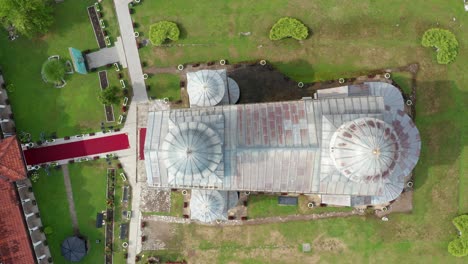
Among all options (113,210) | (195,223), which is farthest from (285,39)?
(113,210)

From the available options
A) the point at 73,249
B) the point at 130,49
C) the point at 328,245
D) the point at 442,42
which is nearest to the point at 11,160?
the point at 73,249

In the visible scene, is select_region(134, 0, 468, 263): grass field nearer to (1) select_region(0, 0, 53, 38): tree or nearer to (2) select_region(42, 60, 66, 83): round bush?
(2) select_region(42, 60, 66, 83): round bush

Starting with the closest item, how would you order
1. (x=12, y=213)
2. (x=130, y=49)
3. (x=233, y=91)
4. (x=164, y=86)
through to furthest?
1. (x=233, y=91)
2. (x=12, y=213)
3. (x=164, y=86)
4. (x=130, y=49)

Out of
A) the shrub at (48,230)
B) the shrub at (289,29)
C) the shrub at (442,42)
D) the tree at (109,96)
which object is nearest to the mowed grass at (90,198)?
the shrub at (48,230)

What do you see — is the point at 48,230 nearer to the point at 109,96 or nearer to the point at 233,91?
the point at 109,96

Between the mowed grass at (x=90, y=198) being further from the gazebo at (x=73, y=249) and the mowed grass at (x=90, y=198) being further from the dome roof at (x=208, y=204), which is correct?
the dome roof at (x=208, y=204)

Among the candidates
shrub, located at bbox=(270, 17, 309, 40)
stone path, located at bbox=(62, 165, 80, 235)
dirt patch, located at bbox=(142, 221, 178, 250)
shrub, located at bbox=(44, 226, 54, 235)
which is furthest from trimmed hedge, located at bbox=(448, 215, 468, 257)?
shrub, located at bbox=(44, 226, 54, 235)

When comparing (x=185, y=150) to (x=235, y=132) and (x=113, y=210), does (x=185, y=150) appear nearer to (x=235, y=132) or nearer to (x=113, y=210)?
(x=235, y=132)
